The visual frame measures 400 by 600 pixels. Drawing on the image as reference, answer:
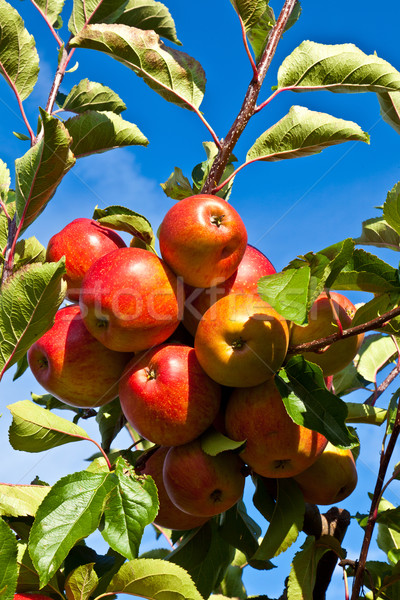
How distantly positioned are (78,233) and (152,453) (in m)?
0.75

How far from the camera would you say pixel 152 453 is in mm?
1938

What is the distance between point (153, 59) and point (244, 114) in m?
0.36

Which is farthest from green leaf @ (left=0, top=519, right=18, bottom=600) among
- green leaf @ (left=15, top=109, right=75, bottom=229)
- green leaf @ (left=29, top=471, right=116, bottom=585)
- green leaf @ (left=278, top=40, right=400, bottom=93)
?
green leaf @ (left=278, top=40, right=400, bottom=93)

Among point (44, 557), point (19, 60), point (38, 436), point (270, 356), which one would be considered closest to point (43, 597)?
point (44, 557)

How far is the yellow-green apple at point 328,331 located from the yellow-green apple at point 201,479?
38 cm

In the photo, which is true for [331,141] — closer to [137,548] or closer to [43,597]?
[137,548]

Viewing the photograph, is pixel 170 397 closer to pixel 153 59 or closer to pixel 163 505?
pixel 163 505

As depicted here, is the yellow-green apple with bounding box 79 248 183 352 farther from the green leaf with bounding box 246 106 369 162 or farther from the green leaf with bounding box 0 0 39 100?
the green leaf with bounding box 0 0 39 100

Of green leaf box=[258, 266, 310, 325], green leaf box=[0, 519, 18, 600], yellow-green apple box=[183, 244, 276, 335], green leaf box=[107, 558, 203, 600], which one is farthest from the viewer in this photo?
yellow-green apple box=[183, 244, 276, 335]

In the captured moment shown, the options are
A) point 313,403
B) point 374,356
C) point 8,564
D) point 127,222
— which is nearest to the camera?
point 8,564

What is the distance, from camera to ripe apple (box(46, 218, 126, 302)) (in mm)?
1949

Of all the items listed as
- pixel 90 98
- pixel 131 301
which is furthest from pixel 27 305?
pixel 90 98

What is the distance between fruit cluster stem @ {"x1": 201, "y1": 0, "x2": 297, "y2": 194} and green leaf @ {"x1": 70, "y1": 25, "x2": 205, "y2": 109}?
0.20 meters

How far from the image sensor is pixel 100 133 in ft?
6.63
